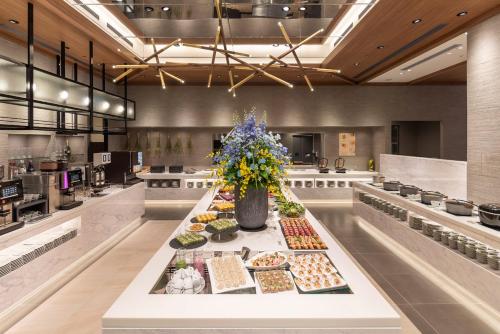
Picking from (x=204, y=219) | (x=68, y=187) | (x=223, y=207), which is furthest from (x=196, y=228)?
(x=68, y=187)

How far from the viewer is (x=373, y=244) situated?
14.8 ft

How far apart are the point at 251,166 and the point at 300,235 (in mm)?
610

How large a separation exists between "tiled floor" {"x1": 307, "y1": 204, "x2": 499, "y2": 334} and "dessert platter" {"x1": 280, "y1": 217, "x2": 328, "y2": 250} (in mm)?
1282

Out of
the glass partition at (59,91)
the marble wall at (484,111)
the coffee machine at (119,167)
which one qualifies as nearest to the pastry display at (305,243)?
the marble wall at (484,111)

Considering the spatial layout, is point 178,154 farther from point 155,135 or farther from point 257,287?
point 257,287

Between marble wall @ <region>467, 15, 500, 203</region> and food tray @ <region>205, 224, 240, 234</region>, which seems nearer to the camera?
food tray @ <region>205, 224, 240, 234</region>

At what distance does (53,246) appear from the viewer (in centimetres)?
324

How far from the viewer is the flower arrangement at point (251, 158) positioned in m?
2.09

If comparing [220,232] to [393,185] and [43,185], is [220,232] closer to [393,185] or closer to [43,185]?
[43,185]

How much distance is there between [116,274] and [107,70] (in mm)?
4663

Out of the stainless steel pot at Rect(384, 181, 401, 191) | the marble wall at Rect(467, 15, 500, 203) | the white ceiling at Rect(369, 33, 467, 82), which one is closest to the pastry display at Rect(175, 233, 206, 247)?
the marble wall at Rect(467, 15, 500, 203)

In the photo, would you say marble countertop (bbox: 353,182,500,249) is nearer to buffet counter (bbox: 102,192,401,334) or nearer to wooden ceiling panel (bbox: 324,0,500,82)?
buffet counter (bbox: 102,192,401,334)

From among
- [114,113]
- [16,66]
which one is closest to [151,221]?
[114,113]

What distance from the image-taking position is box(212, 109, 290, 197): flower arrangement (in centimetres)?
209
